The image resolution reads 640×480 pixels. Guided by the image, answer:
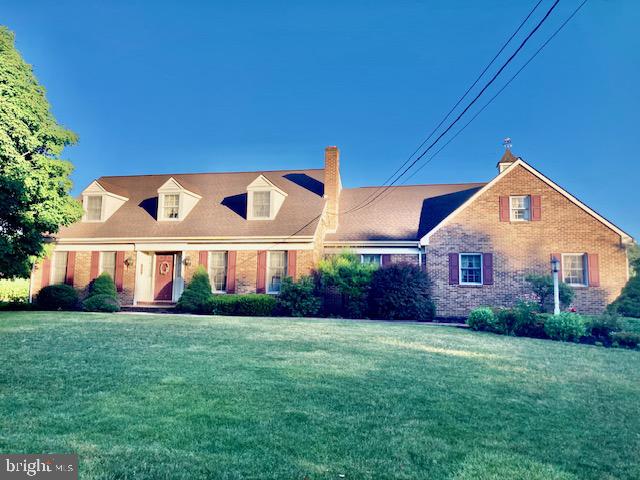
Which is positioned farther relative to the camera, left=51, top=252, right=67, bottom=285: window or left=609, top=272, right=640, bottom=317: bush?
left=51, top=252, right=67, bottom=285: window

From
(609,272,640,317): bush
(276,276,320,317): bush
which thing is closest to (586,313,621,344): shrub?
(609,272,640,317): bush

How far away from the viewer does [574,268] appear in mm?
18375

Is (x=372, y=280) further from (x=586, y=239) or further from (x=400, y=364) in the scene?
(x=400, y=364)

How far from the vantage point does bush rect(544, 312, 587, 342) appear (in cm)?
1218

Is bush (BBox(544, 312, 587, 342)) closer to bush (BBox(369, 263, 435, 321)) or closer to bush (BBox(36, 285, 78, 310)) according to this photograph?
bush (BBox(369, 263, 435, 321))

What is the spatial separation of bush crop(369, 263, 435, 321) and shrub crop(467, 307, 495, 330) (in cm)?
338

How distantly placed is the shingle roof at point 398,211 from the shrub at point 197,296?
674 centimetres

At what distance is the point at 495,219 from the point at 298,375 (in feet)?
51.2

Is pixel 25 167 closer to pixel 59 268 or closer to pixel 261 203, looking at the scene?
pixel 59 268

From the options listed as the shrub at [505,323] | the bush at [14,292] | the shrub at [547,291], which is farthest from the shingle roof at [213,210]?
the shrub at [547,291]

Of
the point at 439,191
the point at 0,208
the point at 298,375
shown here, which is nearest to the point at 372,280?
the point at 439,191

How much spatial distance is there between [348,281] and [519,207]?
28.6 feet

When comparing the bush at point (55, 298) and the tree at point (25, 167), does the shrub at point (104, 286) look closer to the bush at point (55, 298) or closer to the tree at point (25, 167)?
the bush at point (55, 298)

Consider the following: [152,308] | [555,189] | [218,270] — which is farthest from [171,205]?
[555,189]
